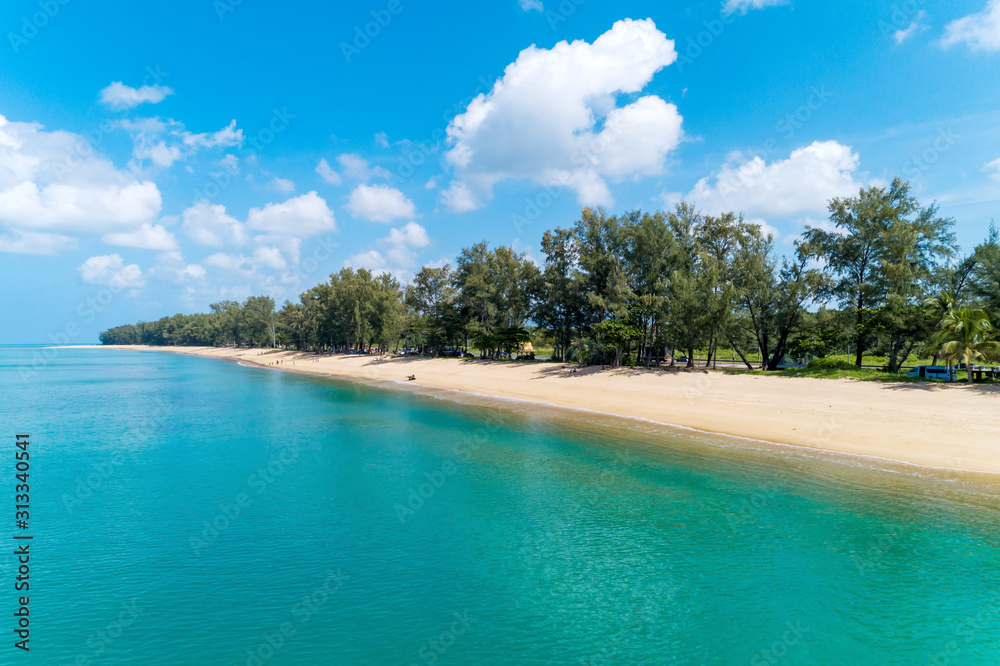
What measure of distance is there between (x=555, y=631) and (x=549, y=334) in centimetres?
5732

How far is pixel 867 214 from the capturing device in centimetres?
4319

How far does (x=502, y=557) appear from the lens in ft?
47.9

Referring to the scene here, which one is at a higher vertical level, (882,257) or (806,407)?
(882,257)

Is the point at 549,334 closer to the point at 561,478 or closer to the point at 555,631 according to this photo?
the point at 561,478

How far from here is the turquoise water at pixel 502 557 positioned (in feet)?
35.1

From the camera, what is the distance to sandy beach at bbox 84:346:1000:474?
24359 mm

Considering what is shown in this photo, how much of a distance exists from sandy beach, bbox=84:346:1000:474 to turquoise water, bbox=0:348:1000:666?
325 centimetres

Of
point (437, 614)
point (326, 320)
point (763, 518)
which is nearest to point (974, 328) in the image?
point (763, 518)
